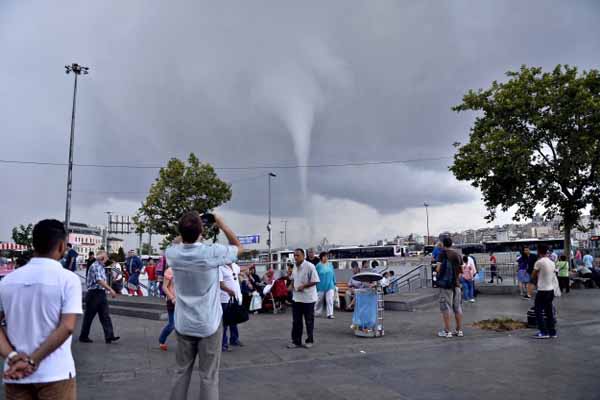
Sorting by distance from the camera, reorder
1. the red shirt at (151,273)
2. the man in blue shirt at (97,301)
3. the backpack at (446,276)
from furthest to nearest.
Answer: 1. the red shirt at (151,273)
2. the backpack at (446,276)
3. the man in blue shirt at (97,301)

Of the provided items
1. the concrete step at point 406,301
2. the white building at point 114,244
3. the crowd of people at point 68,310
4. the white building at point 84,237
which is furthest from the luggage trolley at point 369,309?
the white building at point 84,237

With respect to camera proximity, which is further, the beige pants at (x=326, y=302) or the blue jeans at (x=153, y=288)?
the blue jeans at (x=153, y=288)

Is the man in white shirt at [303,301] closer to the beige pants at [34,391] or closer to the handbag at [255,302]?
the handbag at [255,302]

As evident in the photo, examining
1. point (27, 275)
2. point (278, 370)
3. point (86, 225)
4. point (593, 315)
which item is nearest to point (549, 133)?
point (593, 315)

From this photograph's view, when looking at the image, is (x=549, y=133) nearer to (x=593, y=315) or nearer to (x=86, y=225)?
(x=593, y=315)

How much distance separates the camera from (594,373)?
5.99m

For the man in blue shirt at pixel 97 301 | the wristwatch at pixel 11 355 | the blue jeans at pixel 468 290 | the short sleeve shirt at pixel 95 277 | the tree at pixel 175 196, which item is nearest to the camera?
the wristwatch at pixel 11 355

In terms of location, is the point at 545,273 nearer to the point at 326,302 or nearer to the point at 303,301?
the point at 303,301

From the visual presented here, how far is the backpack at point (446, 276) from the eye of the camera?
906 centimetres

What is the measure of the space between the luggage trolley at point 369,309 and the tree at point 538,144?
13.2 m

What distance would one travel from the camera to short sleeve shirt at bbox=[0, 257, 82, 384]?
263 centimetres

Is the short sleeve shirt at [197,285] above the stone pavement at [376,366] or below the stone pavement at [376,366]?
above

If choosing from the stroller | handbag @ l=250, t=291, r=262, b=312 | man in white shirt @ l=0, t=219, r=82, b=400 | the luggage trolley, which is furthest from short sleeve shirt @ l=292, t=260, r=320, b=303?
man in white shirt @ l=0, t=219, r=82, b=400

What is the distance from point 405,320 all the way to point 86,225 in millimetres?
165999
